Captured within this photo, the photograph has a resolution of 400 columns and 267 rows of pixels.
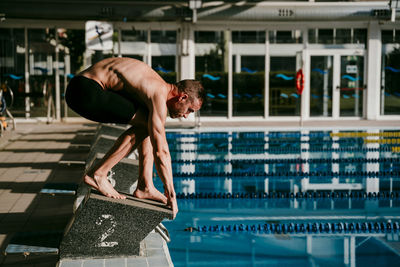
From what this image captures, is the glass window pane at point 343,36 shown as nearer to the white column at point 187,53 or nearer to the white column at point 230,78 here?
the white column at point 230,78

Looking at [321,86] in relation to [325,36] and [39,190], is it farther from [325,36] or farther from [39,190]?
[39,190]

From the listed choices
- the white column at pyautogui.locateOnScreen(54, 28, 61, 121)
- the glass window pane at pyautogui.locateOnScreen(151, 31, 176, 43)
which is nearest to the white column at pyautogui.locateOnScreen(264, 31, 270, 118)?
the glass window pane at pyautogui.locateOnScreen(151, 31, 176, 43)

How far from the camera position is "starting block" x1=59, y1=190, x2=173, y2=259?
3.70 m

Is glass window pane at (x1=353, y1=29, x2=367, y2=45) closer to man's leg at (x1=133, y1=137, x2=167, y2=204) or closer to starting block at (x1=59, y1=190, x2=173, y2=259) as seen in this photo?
man's leg at (x1=133, y1=137, x2=167, y2=204)

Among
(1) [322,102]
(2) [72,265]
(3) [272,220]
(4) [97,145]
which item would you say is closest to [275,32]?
(1) [322,102]

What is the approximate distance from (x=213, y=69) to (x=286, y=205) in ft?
32.3

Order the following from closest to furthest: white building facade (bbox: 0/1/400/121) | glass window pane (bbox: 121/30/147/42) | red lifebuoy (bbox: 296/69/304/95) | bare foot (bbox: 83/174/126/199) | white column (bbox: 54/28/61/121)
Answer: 1. bare foot (bbox: 83/174/126/199)
2. red lifebuoy (bbox: 296/69/304/95)
3. white building facade (bbox: 0/1/400/121)
4. white column (bbox: 54/28/61/121)
5. glass window pane (bbox: 121/30/147/42)

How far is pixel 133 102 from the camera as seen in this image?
3756 millimetres

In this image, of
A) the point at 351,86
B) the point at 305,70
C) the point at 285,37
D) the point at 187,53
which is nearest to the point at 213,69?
the point at 187,53

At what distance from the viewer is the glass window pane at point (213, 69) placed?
15945 millimetres

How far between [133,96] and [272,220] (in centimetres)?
276

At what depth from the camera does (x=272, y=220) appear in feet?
19.5

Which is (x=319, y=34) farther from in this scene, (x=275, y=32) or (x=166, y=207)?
(x=166, y=207)

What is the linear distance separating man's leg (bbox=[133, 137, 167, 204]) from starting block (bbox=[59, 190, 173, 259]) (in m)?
0.10
